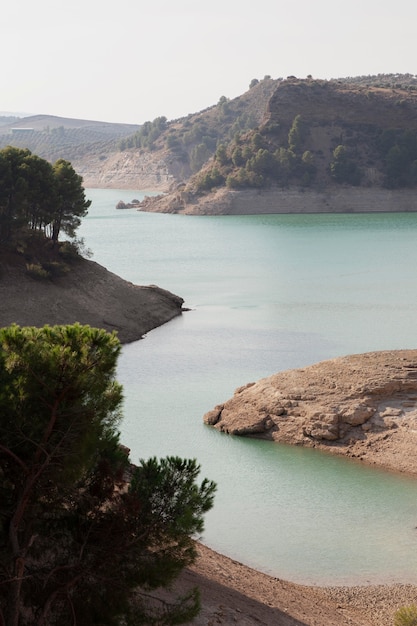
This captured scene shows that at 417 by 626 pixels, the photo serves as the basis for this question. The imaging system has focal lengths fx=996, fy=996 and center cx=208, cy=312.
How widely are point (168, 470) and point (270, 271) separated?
63.9 m

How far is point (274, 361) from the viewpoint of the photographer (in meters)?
41.3

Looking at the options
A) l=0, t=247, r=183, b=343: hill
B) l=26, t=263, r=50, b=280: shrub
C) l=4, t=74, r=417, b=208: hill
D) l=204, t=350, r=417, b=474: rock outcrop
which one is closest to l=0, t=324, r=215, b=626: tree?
l=204, t=350, r=417, b=474: rock outcrop

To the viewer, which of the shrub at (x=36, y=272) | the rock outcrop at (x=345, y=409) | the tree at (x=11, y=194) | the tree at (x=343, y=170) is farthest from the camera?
the tree at (x=343, y=170)

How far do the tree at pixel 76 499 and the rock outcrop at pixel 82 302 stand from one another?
1269 inches

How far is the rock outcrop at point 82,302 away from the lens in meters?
46.1

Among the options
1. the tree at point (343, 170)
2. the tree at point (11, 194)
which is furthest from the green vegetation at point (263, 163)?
the tree at point (11, 194)

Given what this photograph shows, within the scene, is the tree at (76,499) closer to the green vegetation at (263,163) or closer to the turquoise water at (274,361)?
the turquoise water at (274,361)

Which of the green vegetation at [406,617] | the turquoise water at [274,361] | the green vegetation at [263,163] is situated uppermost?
the green vegetation at [263,163]

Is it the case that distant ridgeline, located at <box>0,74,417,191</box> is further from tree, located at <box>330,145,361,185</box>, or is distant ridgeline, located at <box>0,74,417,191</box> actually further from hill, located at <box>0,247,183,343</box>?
hill, located at <box>0,247,183,343</box>

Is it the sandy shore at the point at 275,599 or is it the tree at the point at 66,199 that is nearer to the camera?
the sandy shore at the point at 275,599

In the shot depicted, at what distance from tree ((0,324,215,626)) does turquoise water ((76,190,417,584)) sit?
7.58 m

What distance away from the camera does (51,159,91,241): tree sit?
51.9 metres

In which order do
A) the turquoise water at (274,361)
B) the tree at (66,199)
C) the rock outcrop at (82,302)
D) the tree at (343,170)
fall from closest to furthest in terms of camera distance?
the turquoise water at (274,361), the rock outcrop at (82,302), the tree at (66,199), the tree at (343,170)

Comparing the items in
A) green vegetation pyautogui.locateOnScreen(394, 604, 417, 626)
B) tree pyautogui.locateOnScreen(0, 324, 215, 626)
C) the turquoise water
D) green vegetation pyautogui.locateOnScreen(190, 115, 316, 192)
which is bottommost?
the turquoise water
